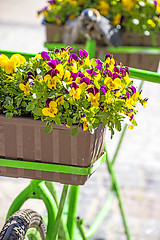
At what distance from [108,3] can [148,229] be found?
149cm

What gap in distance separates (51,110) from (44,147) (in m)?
0.11

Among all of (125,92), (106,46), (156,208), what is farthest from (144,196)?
(125,92)

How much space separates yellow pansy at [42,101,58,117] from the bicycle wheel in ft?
1.51

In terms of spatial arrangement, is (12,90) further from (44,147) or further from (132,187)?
(132,187)

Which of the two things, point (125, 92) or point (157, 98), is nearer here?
point (125, 92)

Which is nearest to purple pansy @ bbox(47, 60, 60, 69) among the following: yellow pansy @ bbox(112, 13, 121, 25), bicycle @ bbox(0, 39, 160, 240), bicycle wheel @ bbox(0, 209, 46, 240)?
bicycle @ bbox(0, 39, 160, 240)

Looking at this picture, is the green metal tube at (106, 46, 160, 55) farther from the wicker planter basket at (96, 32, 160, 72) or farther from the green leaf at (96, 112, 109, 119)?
the green leaf at (96, 112, 109, 119)

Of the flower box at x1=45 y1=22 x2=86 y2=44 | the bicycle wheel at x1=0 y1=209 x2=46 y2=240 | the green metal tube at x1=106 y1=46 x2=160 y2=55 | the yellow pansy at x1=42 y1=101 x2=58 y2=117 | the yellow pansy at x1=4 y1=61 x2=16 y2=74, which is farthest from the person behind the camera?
the flower box at x1=45 y1=22 x2=86 y2=44

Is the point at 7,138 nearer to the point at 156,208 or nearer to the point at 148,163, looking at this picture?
the point at 156,208

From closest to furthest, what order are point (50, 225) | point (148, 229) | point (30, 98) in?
point (30, 98)
point (50, 225)
point (148, 229)

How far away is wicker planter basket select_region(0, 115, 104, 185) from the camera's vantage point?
56.4 inches

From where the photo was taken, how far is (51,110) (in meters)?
1.40

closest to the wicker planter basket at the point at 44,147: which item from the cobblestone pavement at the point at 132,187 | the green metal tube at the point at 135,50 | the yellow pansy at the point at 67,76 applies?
the yellow pansy at the point at 67,76

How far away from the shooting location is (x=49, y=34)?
2.96m
